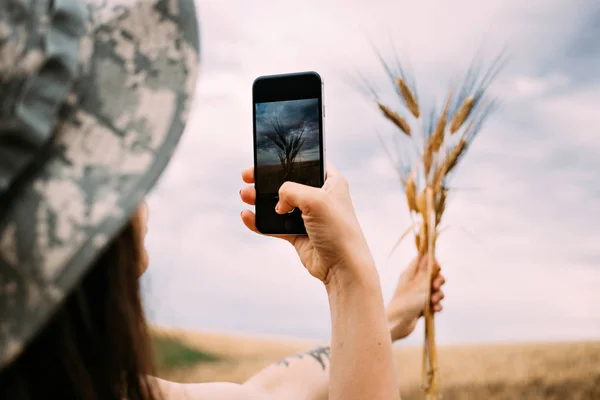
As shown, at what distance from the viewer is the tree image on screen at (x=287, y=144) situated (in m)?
0.80

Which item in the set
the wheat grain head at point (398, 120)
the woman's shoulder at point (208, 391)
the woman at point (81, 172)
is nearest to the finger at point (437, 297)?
the wheat grain head at point (398, 120)

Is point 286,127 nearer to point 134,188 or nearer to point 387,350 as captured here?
point 387,350

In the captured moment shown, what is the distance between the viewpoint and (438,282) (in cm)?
127

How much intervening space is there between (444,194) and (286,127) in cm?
48

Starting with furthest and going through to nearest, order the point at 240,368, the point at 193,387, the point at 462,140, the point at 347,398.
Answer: the point at 240,368, the point at 462,140, the point at 193,387, the point at 347,398

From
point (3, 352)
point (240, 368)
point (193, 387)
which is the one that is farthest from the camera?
point (240, 368)

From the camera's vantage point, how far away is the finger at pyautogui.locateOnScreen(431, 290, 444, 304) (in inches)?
49.7

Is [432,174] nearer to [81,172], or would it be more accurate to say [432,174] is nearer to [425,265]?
[425,265]

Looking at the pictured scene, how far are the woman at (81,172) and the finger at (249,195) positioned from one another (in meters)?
0.40

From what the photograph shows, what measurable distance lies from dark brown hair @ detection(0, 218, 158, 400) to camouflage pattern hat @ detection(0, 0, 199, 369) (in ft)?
0.16

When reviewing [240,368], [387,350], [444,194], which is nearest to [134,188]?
[387,350]

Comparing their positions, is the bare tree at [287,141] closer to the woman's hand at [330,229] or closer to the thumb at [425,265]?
the woman's hand at [330,229]

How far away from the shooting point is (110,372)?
0.44 metres

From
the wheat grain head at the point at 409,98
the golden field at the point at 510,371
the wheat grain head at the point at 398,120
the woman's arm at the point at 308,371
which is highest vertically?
the wheat grain head at the point at 409,98
